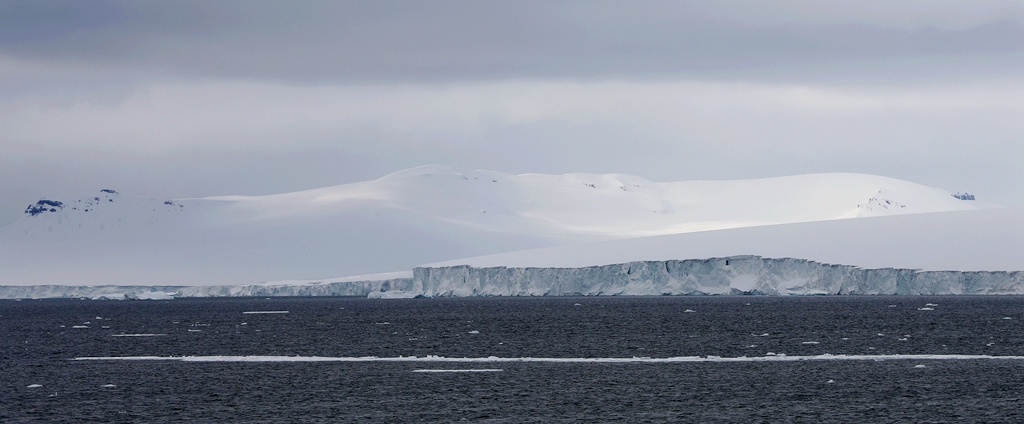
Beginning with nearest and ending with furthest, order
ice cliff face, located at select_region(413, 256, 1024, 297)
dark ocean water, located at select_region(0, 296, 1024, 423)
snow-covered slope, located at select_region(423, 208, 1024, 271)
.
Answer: dark ocean water, located at select_region(0, 296, 1024, 423), ice cliff face, located at select_region(413, 256, 1024, 297), snow-covered slope, located at select_region(423, 208, 1024, 271)

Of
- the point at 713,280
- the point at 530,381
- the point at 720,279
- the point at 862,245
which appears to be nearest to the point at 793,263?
the point at 720,279

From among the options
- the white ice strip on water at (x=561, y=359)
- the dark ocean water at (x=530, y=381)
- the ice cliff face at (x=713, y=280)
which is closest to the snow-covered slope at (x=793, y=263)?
the ice cliff face at (x=713, y=280)

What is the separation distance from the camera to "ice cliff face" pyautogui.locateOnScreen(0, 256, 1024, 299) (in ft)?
242

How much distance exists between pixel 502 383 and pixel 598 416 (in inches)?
198

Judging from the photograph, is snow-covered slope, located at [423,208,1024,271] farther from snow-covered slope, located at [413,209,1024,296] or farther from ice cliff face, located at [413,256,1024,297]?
ice cliff face, located at [413,256,1024,297]

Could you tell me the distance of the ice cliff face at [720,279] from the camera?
73.7 m

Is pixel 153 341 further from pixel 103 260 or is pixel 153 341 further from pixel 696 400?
pixel 103 260

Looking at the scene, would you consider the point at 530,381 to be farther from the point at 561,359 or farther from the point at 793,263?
the point at 793,263

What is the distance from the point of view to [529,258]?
9775 centimetres

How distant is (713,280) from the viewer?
7981 cm

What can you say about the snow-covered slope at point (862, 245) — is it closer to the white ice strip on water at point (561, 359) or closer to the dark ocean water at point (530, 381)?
the dark ocean water at point (530, 381)

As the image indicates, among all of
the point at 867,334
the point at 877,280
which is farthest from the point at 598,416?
the point at 877,280

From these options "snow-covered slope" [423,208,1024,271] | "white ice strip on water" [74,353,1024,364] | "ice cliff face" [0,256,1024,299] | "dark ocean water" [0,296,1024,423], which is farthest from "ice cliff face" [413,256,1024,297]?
"white ice strip on water" [74,353,1024,364]

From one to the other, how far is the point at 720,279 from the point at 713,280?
1.62 feet
